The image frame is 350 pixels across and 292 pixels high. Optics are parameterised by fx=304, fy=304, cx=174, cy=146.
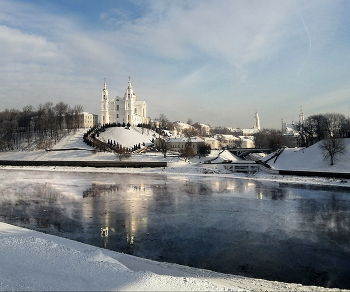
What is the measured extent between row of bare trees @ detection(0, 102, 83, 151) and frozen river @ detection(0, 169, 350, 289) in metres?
58.9

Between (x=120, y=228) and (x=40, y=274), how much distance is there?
6619 mm

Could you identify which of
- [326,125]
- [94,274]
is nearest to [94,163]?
[94,274]

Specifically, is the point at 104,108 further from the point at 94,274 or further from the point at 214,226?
the point at 94,274

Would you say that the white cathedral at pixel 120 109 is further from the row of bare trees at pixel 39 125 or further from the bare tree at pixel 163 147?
the bare tree at pixel 163 147

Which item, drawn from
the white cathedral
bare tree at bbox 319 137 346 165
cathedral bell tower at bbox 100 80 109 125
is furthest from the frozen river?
the white cathedral

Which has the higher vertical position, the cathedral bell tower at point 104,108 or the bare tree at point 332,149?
the cathedral bell tower at point 104,108

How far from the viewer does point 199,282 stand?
25.7ft

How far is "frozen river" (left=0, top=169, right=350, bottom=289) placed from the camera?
10219 millimetres

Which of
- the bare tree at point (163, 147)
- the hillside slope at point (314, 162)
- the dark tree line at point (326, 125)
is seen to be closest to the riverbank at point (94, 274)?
the hillside slope at point (314, 162)

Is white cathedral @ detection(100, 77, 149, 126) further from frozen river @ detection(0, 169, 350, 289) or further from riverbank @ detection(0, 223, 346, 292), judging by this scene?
riverbank @ detection(0, 223, 346, 292)

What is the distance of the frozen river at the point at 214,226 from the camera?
33.5ft

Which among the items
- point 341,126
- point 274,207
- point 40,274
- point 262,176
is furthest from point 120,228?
point 341,126

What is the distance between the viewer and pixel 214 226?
15039mm

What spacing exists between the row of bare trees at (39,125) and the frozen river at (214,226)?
2320 inches
